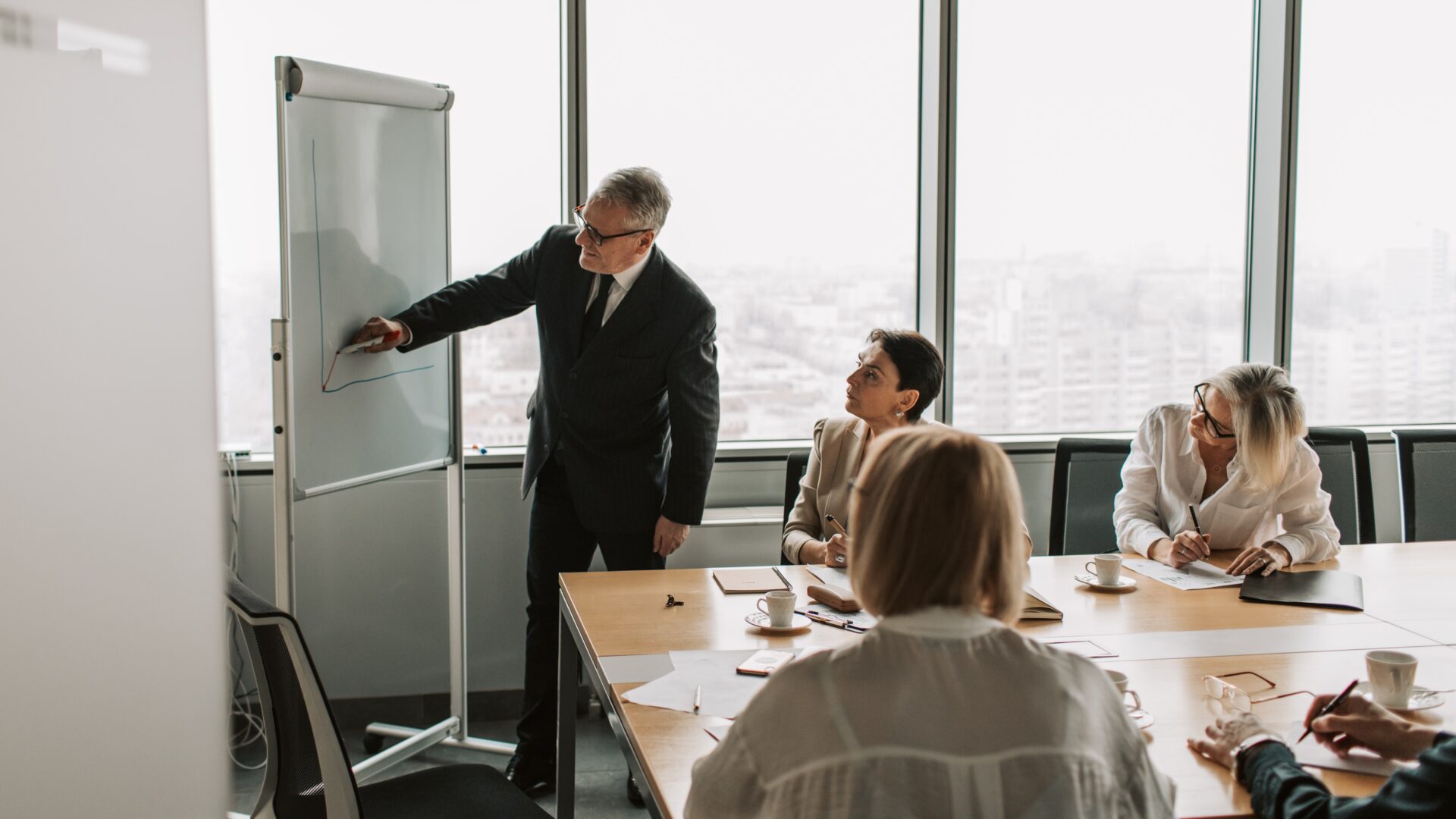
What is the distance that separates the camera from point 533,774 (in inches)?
118

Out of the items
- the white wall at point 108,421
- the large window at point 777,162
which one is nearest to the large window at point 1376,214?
the large window at point 777,162

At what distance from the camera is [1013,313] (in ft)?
13.5

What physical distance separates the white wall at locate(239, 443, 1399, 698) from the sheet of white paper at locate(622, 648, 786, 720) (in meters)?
1.77

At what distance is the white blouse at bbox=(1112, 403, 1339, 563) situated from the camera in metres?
2.75

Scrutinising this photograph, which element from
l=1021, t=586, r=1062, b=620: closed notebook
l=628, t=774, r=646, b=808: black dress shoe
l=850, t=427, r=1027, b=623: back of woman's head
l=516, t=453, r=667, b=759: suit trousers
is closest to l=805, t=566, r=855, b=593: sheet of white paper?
l=1021, t=586, r=1062, b=620: closed notebook

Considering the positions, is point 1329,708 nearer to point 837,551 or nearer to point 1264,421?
point 837,551

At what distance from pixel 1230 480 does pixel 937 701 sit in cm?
211

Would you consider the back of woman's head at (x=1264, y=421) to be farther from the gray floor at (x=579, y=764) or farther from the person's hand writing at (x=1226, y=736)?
the gray floor at (x=579, y=764)

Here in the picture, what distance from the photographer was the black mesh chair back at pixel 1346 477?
3.11m

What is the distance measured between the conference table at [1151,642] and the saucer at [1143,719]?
16 millimetres

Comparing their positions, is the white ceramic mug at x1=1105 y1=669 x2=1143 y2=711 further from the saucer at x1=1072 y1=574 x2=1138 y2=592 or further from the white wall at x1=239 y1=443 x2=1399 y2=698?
the white wall at x1=239 y1=443 x2=1399 y2=698

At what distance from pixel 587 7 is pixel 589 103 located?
312mm

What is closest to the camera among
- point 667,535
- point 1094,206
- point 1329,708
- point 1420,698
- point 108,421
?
point 108,421

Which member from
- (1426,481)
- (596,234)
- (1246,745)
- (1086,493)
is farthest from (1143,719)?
(1426,481)
